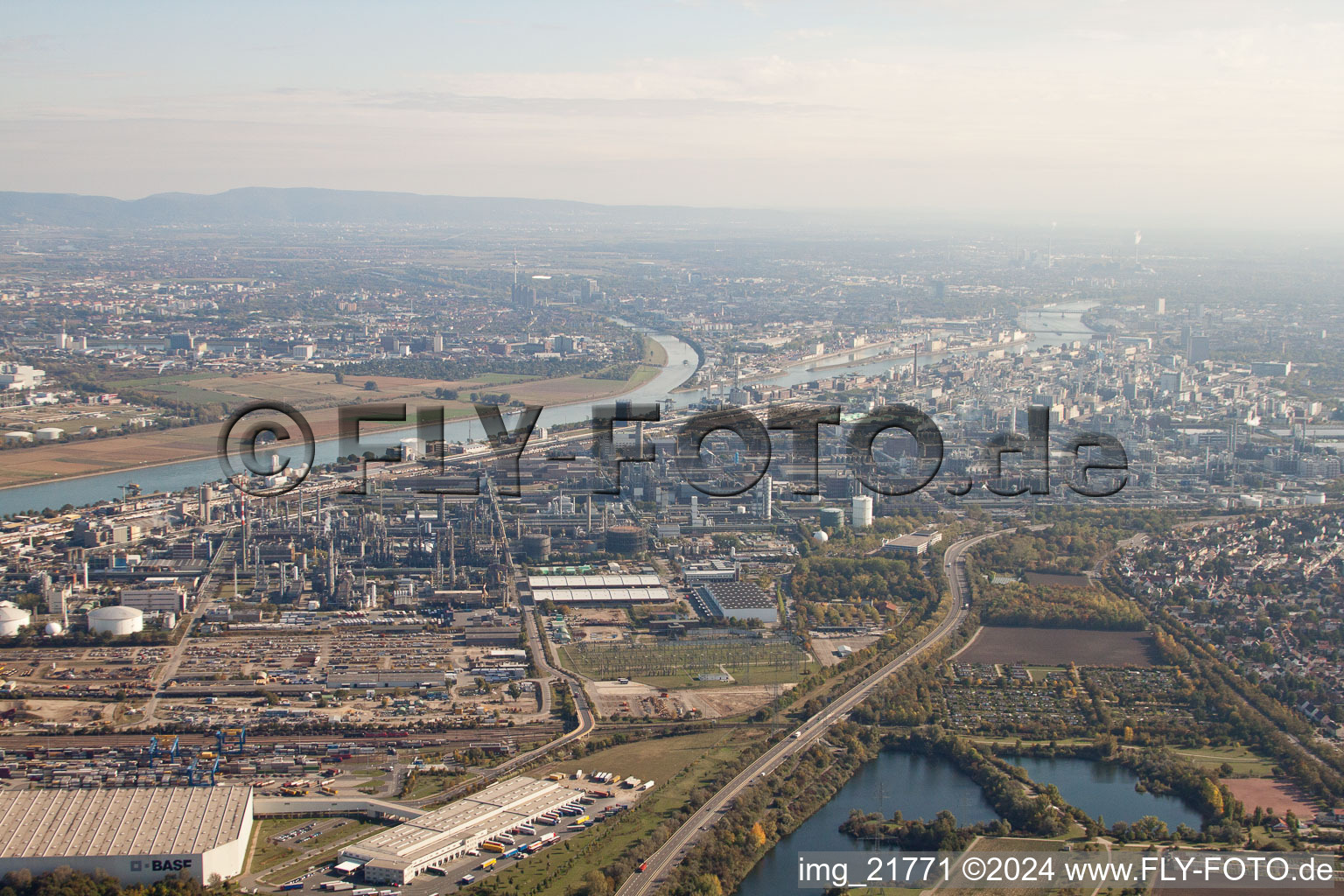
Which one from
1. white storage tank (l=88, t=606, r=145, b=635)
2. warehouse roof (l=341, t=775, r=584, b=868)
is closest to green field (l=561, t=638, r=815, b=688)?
warehouse roof (l=341, t=775, r=584, b=868)

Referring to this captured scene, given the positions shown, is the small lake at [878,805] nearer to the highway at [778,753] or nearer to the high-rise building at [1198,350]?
the highway at [778,753]

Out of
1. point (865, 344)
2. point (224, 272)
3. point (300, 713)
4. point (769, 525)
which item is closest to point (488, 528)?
point (769, 525)

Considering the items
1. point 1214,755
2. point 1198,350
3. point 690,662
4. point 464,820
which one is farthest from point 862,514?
point 1198,350

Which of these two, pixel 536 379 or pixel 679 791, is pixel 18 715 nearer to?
pixel 679 791

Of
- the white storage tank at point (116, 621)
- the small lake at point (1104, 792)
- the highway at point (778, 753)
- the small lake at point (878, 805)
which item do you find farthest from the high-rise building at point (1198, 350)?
the white storage tank at point (116, 621)

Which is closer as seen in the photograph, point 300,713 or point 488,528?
point 300,713

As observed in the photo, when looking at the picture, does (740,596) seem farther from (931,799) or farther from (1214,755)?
(1214,755)

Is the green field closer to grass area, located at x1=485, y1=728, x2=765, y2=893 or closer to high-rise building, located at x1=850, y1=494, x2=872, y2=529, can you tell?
grass area, located at x1=485, y1=728, x2=765, y2=893
